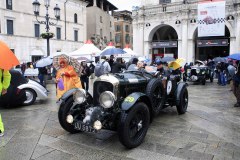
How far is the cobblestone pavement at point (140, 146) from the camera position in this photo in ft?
13.8

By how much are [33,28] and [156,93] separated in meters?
31.5

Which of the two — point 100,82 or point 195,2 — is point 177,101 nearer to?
point 100,82

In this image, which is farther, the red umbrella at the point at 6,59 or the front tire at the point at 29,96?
the front tire at the point at 29,96

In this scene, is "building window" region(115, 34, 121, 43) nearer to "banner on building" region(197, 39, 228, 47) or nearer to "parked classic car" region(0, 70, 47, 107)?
"banner on building" region(197, 39, 228, 47)

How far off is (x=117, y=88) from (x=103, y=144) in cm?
110

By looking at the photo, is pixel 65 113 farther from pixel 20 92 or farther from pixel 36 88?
pixel 36 88

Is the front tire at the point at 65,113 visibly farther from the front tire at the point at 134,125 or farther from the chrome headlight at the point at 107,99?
the front tire at the point at 134,125

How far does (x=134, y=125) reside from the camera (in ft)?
15.2

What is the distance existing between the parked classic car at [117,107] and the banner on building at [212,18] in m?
18.3

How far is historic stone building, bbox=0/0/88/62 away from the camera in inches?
1214

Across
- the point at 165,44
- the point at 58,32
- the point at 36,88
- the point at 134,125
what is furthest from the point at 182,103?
the point at 58,32

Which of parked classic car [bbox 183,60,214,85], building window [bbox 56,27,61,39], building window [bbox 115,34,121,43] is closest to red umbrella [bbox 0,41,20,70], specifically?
parked classic car [bbox 183,60,214,85]

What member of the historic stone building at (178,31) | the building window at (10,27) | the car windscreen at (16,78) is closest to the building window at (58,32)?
the building window at (10,27)

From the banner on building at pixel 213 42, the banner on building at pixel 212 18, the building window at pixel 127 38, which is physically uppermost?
the building window at pixel 127 38
